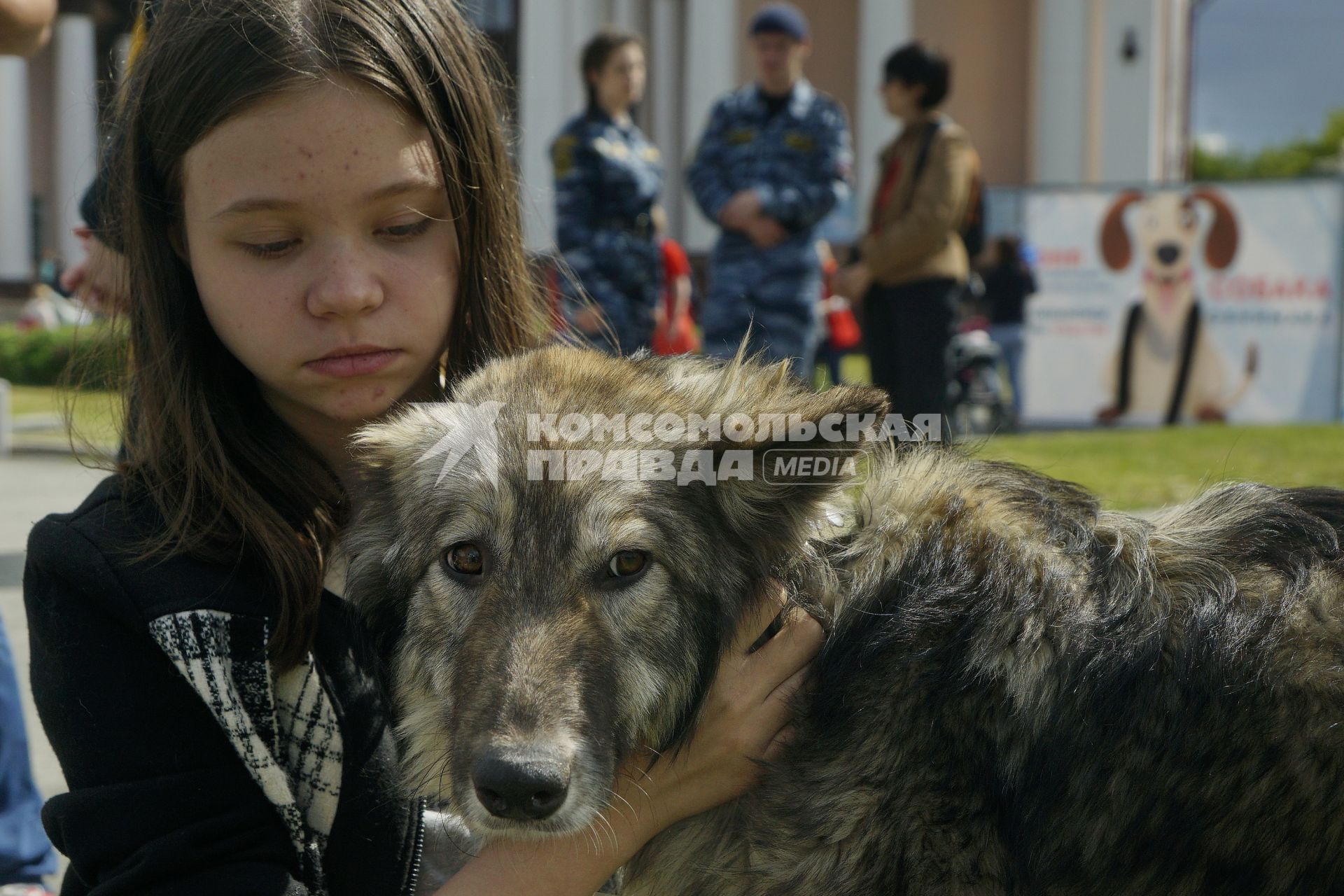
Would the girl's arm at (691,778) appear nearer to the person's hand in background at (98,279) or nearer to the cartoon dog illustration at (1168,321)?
the person's hand in background at (98,279)

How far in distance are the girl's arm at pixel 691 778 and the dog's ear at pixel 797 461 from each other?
163 millimetres

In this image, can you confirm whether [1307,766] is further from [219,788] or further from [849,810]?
[219,788]

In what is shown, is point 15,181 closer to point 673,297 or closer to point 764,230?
point 673,297

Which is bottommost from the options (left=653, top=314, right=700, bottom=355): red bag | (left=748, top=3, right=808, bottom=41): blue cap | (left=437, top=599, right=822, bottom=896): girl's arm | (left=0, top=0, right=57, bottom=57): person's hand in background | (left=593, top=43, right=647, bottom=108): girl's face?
(left=437, top=599, right=822, bottom=896): girl's arm

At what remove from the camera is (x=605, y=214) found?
7.78 meters

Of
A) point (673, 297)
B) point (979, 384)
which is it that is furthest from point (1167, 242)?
point (673, 297)

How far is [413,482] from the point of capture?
2.38 metres

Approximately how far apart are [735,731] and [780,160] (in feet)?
19.4

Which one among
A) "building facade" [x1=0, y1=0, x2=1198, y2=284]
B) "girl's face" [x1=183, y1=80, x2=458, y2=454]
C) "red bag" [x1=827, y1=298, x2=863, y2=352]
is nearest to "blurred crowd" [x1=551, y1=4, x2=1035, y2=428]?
"girl's face" [x1=183, y1=80, x2=458, y2=454]

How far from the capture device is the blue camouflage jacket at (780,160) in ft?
24.6

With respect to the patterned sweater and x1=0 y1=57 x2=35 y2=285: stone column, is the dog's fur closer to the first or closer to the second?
the patterned sweater

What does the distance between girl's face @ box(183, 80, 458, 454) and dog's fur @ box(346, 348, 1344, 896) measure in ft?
0.68

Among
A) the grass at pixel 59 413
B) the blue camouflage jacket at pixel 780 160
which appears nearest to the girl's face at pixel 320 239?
the grass at pixel 59 413

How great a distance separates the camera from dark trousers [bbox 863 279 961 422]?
761 cm
